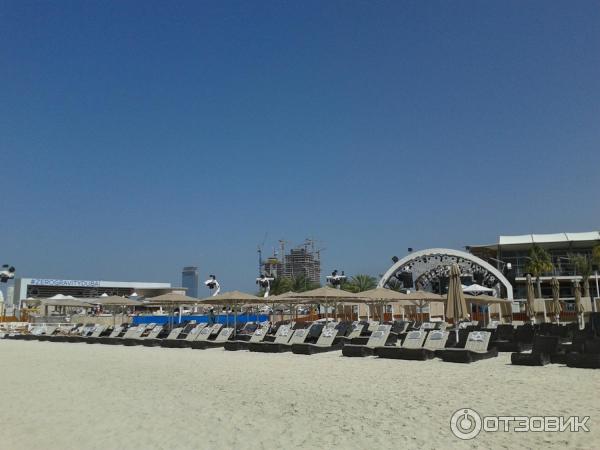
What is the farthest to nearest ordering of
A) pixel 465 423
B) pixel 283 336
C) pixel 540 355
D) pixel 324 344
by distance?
1. pixel 283 336
2. pixel 324 344
3. pixel 540 355
4. pixel 465 423

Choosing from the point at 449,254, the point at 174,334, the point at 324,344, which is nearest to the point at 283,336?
the point at 324,344

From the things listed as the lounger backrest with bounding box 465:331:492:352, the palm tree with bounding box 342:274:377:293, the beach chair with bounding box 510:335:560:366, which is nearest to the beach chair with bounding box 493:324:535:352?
the lounger backrest with bounding box 465:331:492:352

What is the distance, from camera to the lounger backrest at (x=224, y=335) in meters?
17.9

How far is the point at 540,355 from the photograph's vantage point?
35.9ft

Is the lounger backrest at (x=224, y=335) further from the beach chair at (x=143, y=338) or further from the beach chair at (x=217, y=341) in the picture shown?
the beach chair at (x=143, y=338)

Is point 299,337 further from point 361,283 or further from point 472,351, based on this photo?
point 361,283

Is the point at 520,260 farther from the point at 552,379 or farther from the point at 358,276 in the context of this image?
the point at 552,379

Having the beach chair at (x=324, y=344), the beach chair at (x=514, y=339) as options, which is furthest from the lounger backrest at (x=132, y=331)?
the beach chair at (x=514, y=339)

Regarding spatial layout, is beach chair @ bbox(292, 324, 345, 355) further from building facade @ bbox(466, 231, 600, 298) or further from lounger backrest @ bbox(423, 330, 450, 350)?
building facade @ bbox(466, 231, 600, 298)

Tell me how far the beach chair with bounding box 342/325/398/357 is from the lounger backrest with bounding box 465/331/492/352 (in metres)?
2.24

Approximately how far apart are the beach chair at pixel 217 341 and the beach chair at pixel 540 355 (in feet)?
29.6

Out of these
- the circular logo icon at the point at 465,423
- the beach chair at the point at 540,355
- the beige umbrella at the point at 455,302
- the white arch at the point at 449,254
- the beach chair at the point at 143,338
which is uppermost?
the white arch at the point at 449,254

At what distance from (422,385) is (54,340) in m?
18.1

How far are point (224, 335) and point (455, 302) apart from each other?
7900mm
